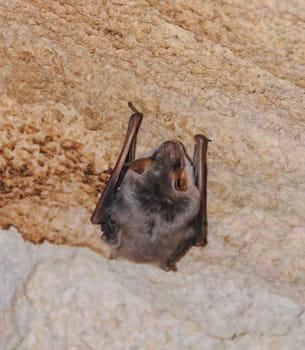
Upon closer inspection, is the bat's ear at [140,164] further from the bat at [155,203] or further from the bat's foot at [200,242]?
the bat's foot at [200,242]

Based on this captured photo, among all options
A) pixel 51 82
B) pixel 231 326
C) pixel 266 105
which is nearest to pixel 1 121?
pixel 51 82

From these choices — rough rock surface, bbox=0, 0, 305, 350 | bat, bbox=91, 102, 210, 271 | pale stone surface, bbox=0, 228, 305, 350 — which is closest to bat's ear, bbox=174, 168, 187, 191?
bat, bbox=91, 102, 210, 271

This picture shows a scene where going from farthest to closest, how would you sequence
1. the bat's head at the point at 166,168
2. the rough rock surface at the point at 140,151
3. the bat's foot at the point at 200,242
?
the bat's foot at the point at 200,242 < the rough rock surface at the point at 140,151 < the bat's head at the point at 166,168

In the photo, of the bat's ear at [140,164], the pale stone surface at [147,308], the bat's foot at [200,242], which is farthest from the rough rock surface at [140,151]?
the bat's ear at [140,164]

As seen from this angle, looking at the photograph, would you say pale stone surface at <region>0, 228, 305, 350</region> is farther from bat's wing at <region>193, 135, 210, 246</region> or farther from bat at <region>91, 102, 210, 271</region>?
bat's wing at <region>193, 135, 210, 246</region>

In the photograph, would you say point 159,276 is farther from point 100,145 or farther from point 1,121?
point 1,121

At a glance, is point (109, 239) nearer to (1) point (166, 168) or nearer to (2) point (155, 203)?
(2) point (155, 203)

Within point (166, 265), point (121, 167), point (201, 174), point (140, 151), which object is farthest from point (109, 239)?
point (201, 174)
